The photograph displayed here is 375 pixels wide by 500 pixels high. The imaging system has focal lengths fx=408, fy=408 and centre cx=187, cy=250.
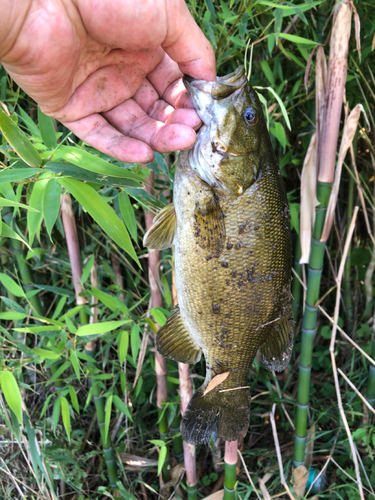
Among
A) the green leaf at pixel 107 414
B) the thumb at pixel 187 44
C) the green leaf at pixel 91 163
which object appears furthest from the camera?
the green leaf at pixel 107 414

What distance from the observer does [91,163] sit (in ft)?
3.32

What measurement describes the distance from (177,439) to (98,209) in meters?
1.57

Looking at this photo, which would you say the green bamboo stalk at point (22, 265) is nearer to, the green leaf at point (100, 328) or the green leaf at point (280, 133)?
the green leaf at point (100, 328)

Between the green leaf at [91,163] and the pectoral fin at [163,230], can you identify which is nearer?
the green leaf at [91,163]

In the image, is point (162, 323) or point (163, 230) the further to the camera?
point (162, 323)

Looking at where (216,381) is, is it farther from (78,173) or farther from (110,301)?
(78,173)

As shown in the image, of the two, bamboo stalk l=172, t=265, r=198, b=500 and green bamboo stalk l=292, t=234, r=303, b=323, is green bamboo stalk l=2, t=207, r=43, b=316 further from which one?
green bamboo stalk l=292, t=234, r=303, b=323

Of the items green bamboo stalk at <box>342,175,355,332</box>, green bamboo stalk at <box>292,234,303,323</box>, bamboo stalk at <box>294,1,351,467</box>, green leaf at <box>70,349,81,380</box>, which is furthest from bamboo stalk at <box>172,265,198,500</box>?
green bamboo stalk at <box>342,175,355,332</box>

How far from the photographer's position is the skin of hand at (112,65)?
A: 41.1 inches

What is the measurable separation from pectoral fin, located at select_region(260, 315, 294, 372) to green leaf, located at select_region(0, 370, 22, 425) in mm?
889

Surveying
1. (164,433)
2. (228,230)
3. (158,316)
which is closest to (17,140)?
(228,230)

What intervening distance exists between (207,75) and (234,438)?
3.78 ft

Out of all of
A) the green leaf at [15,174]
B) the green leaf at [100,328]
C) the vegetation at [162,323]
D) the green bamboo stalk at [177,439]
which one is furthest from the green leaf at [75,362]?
the green leaf at [15,174]

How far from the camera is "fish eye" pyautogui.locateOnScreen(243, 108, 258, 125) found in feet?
3.89
